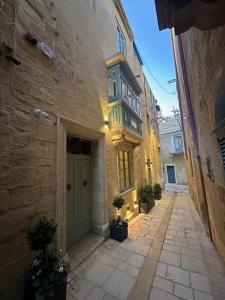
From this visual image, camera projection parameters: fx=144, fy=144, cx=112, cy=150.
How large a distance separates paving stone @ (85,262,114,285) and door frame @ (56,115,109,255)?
24.7 inches

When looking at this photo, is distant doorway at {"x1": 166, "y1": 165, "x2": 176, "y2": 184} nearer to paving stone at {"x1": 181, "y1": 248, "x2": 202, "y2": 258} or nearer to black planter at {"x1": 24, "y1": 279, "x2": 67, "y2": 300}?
paving stone at {"x1": 181, "y1": 248, "x2": 202, "y2": 258}

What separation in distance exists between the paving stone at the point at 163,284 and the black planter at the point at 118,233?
4.50ft

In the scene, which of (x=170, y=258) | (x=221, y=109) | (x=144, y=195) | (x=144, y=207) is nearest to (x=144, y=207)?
(x=144, y=207)

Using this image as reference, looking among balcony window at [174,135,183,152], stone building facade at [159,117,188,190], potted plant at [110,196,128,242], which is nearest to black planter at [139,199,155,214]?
potted plant at [110,196,128,242]

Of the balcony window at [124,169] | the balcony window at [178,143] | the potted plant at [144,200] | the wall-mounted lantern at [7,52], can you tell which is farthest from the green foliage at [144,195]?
the balcony window at [178,143]

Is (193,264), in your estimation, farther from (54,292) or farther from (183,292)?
(54,292)

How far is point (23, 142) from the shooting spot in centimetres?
224

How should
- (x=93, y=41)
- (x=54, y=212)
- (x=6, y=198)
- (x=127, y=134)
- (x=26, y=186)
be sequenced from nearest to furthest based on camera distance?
1. (x=6, y=198)
2. (x=26, y=186)
3. (x=54, y=212)
4. (x=93, y=41)
5. (x=127, y=134)

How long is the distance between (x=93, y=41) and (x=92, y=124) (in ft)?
9.46

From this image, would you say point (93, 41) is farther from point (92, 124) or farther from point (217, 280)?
point (217, 280)

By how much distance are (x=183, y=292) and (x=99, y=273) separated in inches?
55.5

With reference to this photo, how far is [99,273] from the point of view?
2658 millimetres

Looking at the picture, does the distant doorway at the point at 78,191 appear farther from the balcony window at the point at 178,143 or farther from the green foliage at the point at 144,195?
the balcony window at the point at 178,143

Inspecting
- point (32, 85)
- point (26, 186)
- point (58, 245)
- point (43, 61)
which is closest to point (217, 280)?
point (58, 245)
